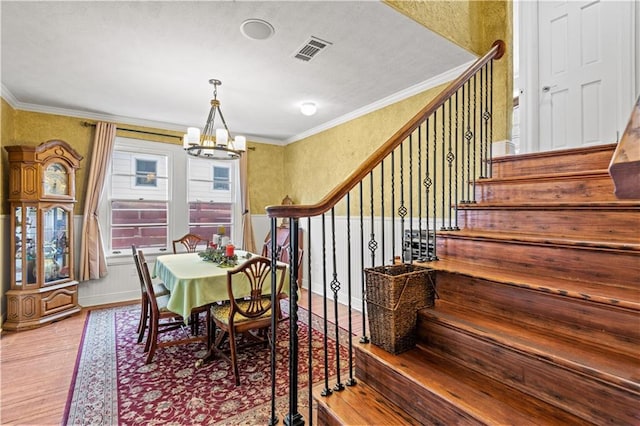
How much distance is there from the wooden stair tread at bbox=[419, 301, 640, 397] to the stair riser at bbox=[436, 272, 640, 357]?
0.04 meters

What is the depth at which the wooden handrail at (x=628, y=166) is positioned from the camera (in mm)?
558

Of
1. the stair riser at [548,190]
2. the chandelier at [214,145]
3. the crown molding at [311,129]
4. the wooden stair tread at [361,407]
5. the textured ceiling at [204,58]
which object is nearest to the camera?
the wooden stair tread at [361,407]

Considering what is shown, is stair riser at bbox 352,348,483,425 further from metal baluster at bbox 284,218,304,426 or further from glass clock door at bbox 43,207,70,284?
glass clock door at bbox 43,207,70,284

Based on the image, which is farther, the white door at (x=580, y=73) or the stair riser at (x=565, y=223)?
the white door at (x=580, y=73)

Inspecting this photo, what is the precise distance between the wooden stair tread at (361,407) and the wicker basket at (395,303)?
226 millimetres

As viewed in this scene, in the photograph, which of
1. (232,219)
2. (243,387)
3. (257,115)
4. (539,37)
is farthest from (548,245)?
(232,219)

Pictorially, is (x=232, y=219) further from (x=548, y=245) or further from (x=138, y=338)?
(x=548, y=245)

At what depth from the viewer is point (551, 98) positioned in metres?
2.86

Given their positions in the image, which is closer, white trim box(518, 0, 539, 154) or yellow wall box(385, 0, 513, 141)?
yellow wall box(385, 0, 513, 141)

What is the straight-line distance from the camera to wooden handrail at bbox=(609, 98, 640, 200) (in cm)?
56

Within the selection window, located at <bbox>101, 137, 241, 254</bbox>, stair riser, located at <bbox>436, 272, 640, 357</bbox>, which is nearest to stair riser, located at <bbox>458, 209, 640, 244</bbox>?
stair riser, located at <bbox>436, 272, 640, 357</bbox>

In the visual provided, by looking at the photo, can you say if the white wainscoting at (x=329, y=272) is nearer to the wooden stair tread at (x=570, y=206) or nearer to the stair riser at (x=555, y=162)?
the stair riser at (x=555, y=162)

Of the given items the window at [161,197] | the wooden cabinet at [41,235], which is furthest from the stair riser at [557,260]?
the wooden cabinet at [41,235]

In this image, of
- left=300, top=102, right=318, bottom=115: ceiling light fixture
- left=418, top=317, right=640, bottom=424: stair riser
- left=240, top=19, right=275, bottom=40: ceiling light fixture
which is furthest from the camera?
left=300, top=102, right=318, bottom=115: ceiling light fixture
